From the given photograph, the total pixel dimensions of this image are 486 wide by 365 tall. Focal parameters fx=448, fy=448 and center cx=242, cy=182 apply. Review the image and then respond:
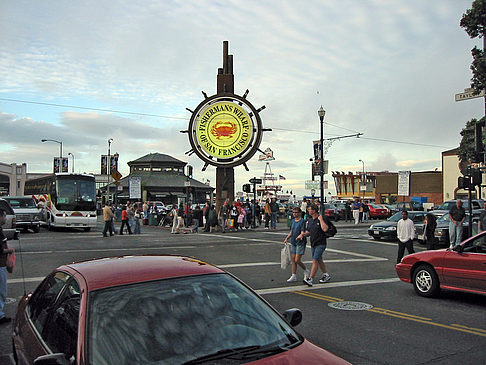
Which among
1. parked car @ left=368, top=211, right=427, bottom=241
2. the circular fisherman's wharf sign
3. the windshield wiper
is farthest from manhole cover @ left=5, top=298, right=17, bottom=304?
the circular fisherman's wharf sign

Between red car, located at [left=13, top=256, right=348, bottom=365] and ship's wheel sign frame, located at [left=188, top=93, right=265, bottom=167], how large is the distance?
95.5 ft

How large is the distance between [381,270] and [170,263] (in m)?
10.5

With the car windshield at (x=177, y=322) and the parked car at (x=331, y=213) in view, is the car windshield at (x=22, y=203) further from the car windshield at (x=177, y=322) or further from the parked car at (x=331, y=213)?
the car windshield at (x=177, y=322)

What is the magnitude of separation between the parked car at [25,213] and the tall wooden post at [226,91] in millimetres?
12169

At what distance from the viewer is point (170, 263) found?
3.74 m

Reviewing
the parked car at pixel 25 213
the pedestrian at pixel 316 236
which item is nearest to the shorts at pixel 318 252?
the pedestrian at pixel 316 236

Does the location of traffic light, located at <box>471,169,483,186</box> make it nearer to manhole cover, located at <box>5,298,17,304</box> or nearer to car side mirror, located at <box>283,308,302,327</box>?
car side mirror, located at <box>283,308,302,327</box>

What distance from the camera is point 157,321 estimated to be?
3094 millimetres

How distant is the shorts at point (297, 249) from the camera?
10594 millimetres

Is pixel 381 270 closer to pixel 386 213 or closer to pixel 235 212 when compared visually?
pixel 235 212

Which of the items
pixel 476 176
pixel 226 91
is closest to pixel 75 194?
pixel 226 91

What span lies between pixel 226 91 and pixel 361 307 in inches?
1055

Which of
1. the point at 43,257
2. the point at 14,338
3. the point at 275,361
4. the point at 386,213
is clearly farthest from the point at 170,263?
the point at 386,213

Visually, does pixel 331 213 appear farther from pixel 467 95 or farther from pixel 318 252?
pixel 318 252
